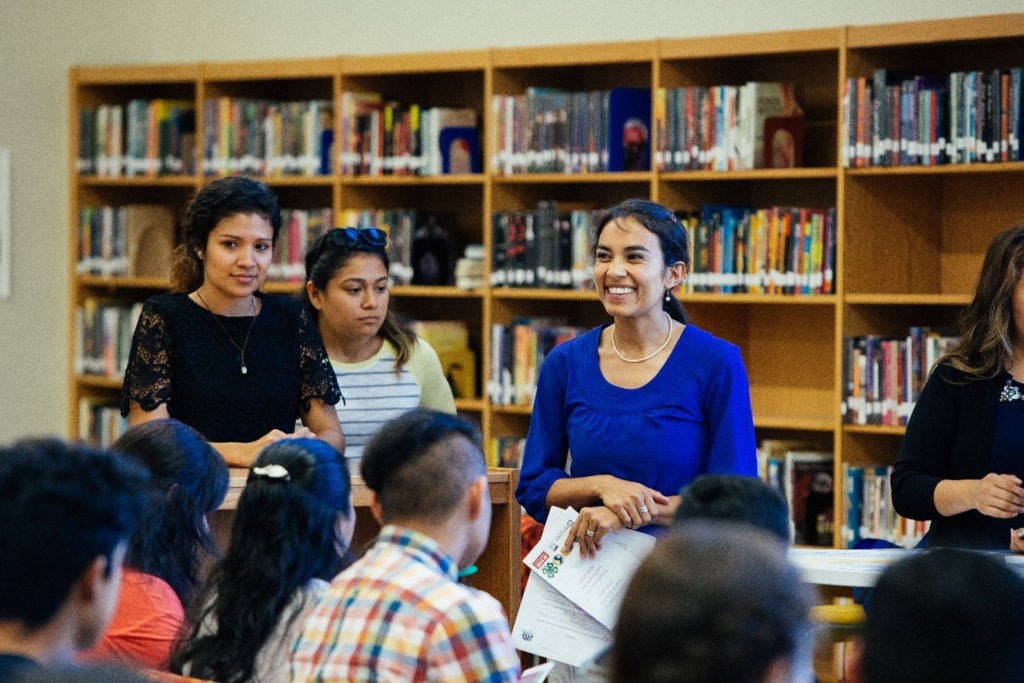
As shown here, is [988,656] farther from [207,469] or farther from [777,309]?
[777,309]

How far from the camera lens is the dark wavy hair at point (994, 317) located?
301cm

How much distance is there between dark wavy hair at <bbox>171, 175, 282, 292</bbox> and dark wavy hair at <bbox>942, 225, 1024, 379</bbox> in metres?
1.62

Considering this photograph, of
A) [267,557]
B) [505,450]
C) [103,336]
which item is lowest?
[505,450]

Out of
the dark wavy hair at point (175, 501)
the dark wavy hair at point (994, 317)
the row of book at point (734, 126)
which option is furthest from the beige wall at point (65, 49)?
the dark wavy hair at point (175, 501)

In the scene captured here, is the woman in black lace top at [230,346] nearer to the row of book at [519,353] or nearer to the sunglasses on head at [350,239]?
the sunglasses on head at [350,239]

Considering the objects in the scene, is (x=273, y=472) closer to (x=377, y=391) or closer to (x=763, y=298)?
(x=377, y=391)

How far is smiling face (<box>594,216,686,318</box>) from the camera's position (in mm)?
2926

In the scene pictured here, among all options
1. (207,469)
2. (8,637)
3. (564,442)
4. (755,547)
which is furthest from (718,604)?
(564,442)

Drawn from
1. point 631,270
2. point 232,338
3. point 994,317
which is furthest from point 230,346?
point 994,317

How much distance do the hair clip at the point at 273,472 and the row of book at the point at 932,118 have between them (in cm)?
312

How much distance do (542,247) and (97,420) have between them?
236 cm

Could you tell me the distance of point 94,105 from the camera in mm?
6652

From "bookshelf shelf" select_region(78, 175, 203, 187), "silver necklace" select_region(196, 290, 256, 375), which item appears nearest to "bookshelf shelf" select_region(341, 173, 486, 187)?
"bookshelf shelf" select_region(78, 175, 203, 187)

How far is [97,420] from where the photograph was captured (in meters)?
6.50
